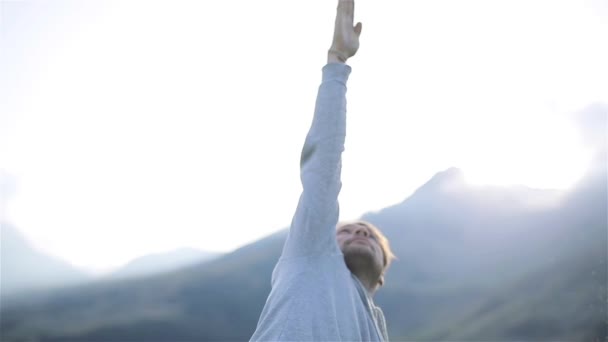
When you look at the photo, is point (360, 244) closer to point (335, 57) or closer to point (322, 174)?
point (322, 174)

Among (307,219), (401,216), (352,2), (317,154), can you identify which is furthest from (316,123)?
(401,216)

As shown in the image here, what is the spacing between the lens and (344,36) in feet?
4.94

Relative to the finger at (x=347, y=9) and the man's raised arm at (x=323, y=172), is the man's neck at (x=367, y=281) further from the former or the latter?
the finger at (x=347, y=9)

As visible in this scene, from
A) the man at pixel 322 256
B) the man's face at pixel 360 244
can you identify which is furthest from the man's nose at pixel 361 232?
the man at pixel 322 256

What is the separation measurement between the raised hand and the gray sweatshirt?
4cm

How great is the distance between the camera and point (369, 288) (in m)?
1.68

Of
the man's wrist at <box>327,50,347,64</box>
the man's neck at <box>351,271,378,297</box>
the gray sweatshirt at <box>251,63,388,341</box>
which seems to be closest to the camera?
the gray sweatshirt at <box>251,63,388,341</box>

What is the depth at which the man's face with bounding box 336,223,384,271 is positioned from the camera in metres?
1.64

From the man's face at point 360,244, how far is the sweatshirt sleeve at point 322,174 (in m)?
0.18

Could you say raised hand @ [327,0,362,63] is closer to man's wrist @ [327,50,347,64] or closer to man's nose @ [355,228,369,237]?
man's wrist @ [327,50,347,64]

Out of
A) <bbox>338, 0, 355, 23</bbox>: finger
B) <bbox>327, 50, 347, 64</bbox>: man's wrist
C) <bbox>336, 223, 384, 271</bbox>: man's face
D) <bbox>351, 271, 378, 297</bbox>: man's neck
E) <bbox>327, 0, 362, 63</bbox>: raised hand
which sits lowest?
<bbox>351, 271, 378, 297</bbox>: man's neck

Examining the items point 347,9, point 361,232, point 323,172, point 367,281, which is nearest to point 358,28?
point 347,9

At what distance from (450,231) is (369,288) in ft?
17.9

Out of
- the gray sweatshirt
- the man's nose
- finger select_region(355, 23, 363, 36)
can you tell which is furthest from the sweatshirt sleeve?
the man's nose
